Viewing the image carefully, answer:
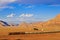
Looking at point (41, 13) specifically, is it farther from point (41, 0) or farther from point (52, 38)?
point (52, 38)

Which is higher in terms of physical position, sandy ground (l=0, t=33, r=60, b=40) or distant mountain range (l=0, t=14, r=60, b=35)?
distant mountain range (l=0, t=14, r=60, b=35)

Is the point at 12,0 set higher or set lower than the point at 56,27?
higher

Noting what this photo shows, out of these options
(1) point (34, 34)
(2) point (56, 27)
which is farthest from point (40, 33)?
(2) point (56, 27)

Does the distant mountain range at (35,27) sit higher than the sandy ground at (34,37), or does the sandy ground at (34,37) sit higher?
the distant mountain range at (35,27)

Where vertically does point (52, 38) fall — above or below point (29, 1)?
below

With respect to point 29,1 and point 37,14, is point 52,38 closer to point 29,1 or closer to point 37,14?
point 37,14

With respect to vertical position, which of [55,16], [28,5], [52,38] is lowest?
[52,38]

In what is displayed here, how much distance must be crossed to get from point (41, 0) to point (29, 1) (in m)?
0.17

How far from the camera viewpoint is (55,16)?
6.87 feet

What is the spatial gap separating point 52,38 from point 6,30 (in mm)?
646

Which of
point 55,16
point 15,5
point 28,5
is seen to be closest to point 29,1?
point 28,5

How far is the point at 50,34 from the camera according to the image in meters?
2.06

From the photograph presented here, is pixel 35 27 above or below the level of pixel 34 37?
above

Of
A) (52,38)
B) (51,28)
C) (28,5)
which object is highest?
(28,5)
